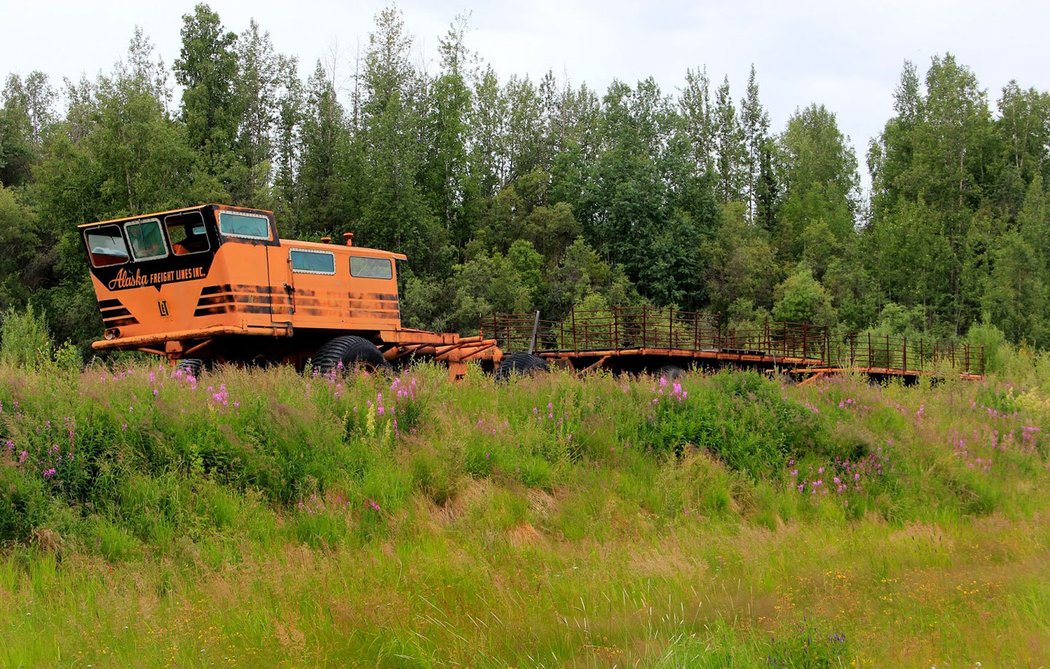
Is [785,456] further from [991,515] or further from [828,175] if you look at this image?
[828,175]

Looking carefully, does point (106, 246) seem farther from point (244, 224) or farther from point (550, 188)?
point (550, 188)

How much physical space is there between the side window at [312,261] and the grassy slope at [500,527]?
16.2 ft

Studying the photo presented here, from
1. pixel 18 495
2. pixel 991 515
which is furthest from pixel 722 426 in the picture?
pixel 18 495

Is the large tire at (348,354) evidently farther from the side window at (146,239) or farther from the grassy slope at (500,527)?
the grassy slope at (500,527)

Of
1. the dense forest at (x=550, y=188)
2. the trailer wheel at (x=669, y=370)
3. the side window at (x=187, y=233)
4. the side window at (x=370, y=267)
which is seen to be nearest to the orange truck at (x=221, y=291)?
the side window at (x=187, y=233)

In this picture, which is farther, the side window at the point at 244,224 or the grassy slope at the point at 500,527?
the side window at the point at 244,224

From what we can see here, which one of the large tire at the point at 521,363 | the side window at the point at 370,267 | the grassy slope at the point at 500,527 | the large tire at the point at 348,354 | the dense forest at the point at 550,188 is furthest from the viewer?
the dense forest at the point at 550,188

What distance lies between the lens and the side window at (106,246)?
655 inches

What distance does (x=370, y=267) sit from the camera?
18781 millimetres

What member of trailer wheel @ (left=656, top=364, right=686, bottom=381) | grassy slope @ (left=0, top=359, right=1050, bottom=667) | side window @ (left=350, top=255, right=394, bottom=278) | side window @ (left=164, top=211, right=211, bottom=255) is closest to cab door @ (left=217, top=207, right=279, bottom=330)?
side window @ (left=164, top=211, right=211, bottom=255)

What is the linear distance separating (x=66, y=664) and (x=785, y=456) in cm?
919

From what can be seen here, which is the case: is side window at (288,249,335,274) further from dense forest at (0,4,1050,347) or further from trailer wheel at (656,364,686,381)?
dense forest at (0,4,1050,347)

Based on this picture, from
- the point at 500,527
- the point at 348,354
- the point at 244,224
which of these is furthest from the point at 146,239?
the point at 500,527

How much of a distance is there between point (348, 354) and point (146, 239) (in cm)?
398
